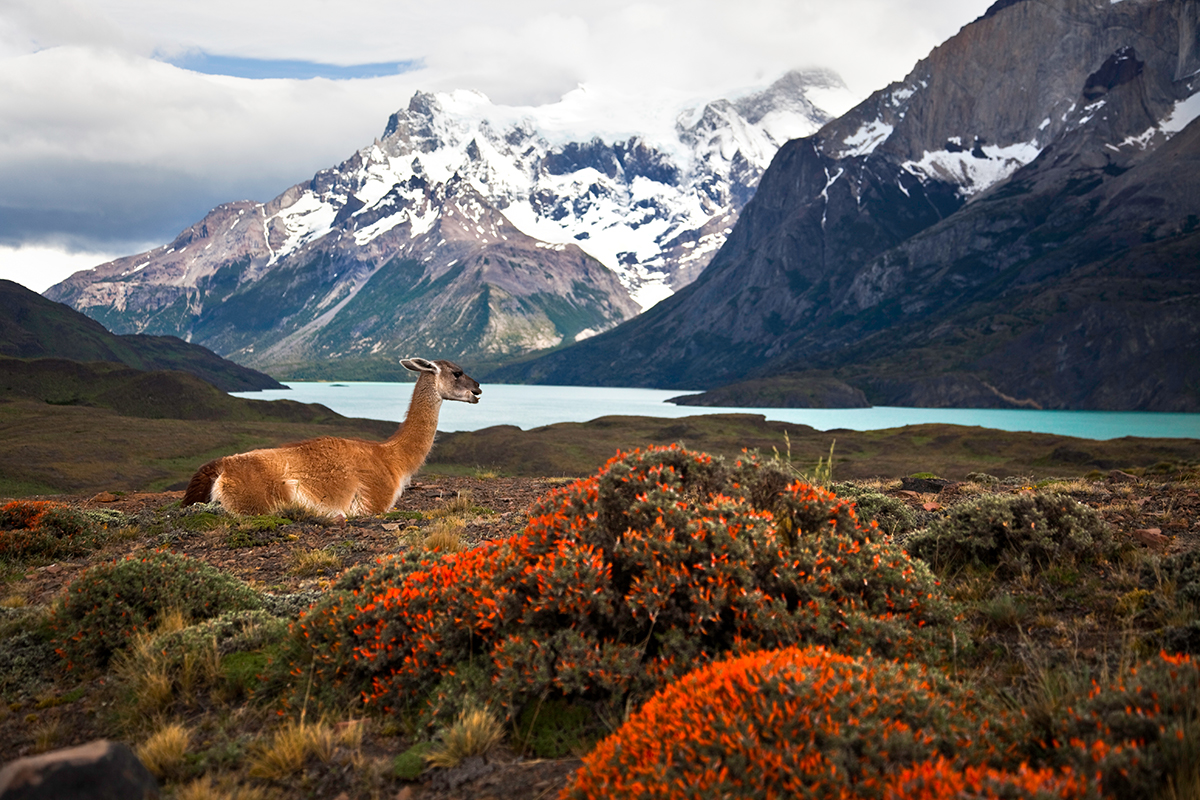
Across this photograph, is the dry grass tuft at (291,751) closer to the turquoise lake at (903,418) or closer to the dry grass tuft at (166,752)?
the dry grass tuft at (166,752)

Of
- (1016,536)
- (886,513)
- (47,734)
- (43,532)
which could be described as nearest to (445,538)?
(47,734)

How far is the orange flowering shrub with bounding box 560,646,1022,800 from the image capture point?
3.45m

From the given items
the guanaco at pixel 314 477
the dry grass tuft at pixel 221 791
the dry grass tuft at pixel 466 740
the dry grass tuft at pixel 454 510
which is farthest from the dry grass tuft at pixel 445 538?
the dry grass tuft at pixel 221 791

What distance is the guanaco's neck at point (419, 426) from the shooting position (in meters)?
14.3

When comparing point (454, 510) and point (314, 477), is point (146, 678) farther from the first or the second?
point (454, 510)

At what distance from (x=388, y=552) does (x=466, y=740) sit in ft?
20.6

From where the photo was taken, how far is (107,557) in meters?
10.4

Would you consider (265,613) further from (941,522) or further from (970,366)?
(970,366)

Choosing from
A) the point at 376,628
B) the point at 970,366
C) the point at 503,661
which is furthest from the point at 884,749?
the point at 970,366

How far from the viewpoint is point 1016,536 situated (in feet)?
26.9

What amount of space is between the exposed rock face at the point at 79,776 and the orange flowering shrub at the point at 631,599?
1.70 meters

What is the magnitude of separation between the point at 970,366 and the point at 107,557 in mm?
205964

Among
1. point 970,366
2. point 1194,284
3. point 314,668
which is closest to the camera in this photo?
point 314,668

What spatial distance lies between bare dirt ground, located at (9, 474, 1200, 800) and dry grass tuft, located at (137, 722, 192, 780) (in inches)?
38.5
